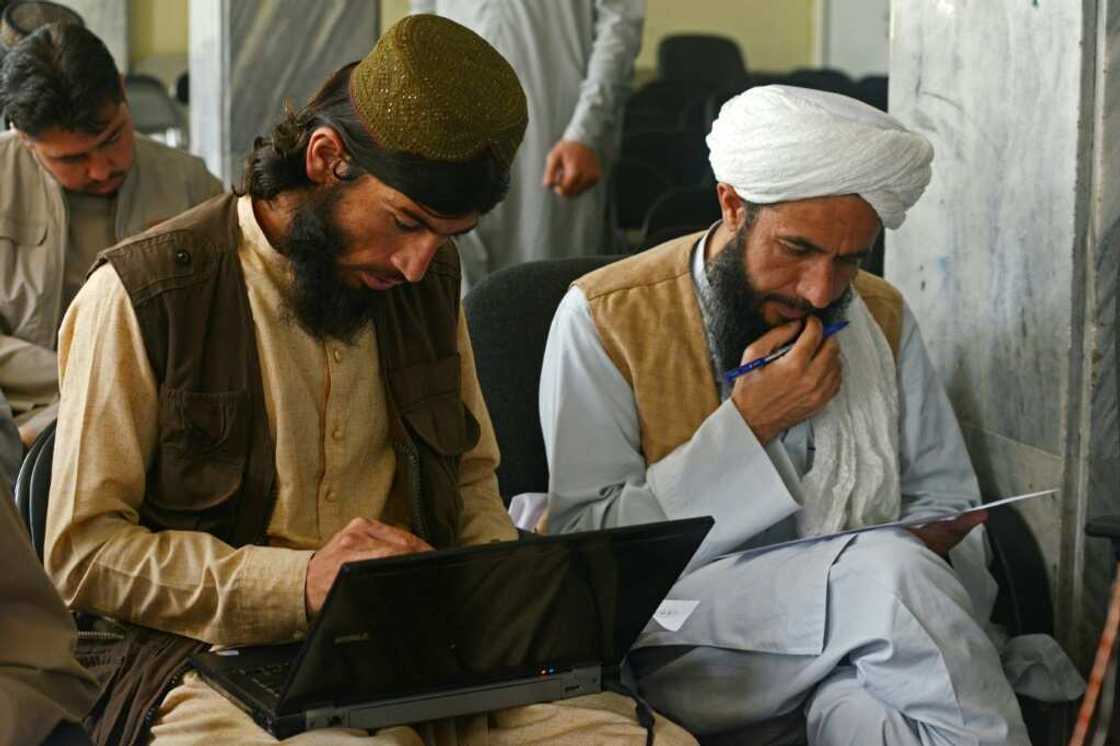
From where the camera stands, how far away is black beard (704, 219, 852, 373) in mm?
2854

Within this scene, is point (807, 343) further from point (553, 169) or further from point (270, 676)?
point (553, 169)

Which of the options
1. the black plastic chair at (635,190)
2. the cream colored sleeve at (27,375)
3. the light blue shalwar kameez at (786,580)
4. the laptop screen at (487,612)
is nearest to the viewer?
the laptop screen at (487,612)

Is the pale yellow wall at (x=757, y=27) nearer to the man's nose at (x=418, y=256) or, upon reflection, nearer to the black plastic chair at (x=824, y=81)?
the black plastic chair at (x=824, y=81)

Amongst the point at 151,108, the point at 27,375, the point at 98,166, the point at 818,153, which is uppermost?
the point at 818,153

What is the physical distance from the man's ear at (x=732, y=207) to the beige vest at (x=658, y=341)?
0.40ft

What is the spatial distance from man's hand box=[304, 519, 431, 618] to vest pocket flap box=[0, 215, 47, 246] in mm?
2226

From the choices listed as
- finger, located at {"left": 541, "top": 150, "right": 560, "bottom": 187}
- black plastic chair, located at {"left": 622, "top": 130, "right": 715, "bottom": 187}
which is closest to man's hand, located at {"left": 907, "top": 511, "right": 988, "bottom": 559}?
finger, located at {"left": 541, "top": 150, "right": 560, "bottom": 187}

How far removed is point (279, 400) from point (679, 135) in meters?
5.95

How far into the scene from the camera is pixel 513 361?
304 centimetres

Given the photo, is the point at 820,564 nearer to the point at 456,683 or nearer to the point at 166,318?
the point at 456,683

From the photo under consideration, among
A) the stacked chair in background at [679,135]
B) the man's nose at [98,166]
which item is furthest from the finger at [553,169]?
the man's nose at [98,166]

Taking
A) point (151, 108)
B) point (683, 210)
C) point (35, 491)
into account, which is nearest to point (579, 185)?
point (683, 210)

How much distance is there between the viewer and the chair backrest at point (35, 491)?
237 centimetres

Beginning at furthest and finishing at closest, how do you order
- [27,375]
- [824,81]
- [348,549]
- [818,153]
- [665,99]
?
1. [665,99]
2. [824,81]
3. [27,375]
4. [818,153]
5. [348,549]
